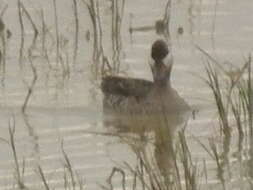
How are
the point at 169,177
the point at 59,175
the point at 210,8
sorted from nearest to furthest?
the point at 169,177 → the point at 59,175 → the point at 210,8

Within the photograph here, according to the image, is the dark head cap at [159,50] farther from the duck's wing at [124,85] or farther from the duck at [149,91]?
the duck's wing at [124,85]

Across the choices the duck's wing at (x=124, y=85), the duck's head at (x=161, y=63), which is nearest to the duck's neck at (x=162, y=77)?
the duck's head at (x=161, y=63)

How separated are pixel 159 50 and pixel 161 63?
0.12m

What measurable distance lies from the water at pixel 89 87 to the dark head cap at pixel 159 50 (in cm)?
22

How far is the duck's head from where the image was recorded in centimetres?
1135

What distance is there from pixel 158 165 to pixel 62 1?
593 cm

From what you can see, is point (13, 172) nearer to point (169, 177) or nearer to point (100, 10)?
point (169, 177)

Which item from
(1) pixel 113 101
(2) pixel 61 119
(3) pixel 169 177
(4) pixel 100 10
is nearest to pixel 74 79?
(1) pixel 113 101

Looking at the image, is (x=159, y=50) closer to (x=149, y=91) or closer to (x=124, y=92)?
(x=149, y=91)

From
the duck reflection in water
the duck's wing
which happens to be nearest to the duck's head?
the duck reflection in water

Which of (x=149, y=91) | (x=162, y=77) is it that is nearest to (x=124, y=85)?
(x=149, y=91)

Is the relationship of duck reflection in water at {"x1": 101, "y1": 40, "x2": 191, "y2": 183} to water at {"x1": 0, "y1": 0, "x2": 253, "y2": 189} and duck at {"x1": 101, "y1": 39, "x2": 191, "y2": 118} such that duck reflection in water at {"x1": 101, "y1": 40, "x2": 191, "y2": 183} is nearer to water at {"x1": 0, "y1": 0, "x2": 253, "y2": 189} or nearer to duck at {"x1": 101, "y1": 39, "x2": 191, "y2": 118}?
duck at {"x1": 101, "y1": 39, "x2": 191, "y2": 118}

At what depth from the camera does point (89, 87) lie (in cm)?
1153

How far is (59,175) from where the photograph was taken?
8266 millimetres
